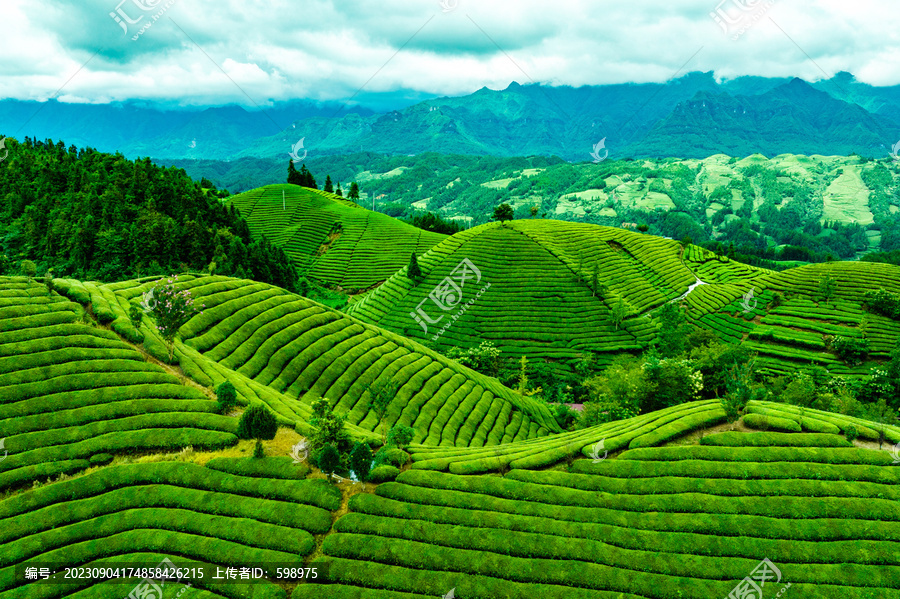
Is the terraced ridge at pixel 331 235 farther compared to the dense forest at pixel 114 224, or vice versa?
the terraced ridge at pixel 331 235

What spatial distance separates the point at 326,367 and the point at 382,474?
65.7 ft

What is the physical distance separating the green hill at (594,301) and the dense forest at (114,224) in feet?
92.8

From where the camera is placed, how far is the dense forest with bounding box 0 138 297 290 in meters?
67.1

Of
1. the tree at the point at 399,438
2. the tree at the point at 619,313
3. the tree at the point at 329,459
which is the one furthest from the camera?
the tree at the point at 619,313

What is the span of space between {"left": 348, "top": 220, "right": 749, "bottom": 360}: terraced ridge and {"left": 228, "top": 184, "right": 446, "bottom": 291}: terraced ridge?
81.7ft

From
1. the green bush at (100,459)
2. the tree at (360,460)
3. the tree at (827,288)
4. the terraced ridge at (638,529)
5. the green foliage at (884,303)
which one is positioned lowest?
the green foliage at (884,303)

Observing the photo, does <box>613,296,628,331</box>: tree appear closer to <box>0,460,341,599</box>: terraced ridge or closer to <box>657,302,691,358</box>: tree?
<box>657,302,691,358</box>: tree

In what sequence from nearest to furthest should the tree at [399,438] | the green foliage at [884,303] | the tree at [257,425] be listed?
the tree at [257,425] < the tree at [399,438] < the green foliage at [884,303]

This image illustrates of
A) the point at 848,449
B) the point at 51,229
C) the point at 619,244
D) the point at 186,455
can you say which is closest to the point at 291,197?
the point at 51,229

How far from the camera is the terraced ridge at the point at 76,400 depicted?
22.7m

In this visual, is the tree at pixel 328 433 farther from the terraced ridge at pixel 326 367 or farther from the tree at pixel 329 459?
the terraced ridge at pixel 326 367

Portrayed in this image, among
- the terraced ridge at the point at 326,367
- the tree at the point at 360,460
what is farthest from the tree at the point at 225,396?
the tree at the point at 360,460

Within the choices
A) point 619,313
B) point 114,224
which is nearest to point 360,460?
point 619,313

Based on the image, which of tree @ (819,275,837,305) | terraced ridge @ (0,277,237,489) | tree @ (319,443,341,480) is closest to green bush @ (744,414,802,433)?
tree @ (319,443,341,480)
